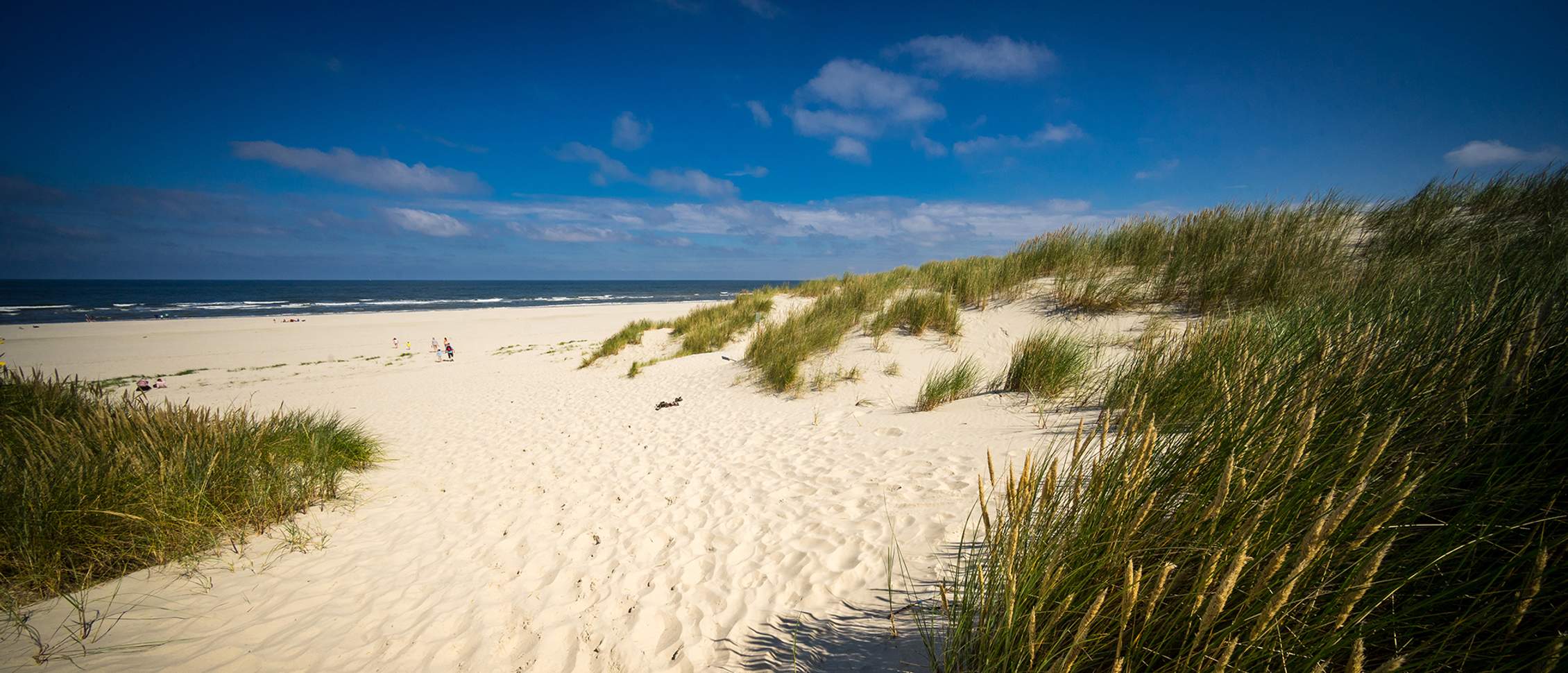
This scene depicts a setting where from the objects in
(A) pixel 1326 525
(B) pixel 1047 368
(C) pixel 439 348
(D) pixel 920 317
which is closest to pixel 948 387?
(B) pixel 1047 368

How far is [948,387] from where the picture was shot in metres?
6.47

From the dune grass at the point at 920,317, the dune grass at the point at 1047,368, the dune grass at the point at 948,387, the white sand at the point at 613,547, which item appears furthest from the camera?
the dune grass at the point at 920,317

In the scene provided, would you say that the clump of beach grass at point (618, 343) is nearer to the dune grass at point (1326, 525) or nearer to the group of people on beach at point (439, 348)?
the group of people on beach at point (439, 348)

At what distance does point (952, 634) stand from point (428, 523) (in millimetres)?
4810

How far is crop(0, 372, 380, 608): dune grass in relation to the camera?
3107mm

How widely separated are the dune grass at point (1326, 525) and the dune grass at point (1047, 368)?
3.25 metres

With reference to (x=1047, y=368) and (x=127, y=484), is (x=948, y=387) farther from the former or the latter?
(x=127, y=484)

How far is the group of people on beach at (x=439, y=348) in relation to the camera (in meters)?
17.3

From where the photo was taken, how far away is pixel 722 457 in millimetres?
5676

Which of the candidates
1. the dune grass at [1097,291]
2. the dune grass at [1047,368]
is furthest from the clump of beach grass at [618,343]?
the dune grass at [1097,291]

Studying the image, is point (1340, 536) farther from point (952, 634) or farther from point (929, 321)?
point (929, 321)

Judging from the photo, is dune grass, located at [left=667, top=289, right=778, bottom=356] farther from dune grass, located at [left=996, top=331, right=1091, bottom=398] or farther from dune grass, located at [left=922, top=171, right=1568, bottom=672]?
dune grass, located at [left=922, top=171, right=1568, bottom=672]

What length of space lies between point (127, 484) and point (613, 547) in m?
3.49

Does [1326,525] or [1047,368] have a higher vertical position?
[1326,525]
